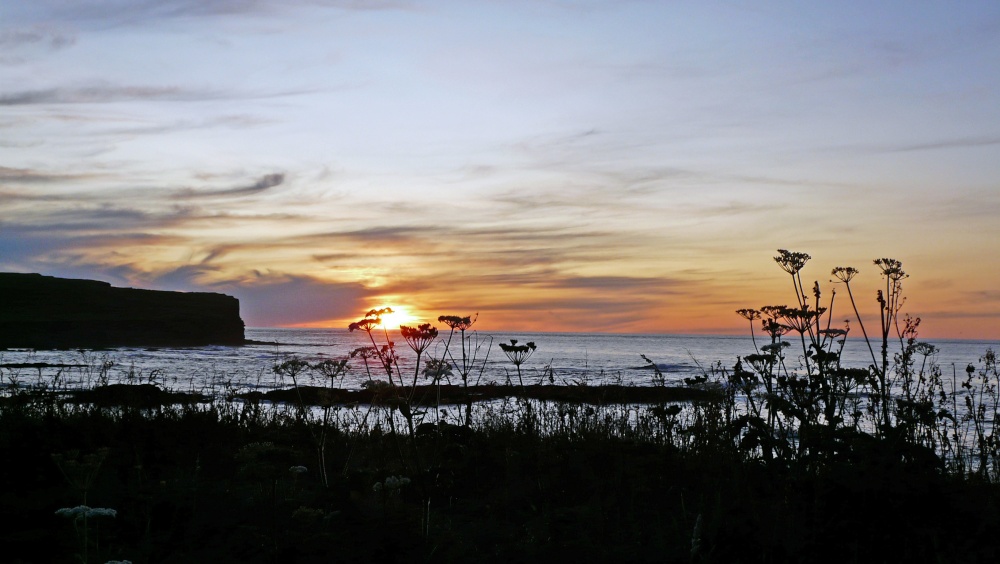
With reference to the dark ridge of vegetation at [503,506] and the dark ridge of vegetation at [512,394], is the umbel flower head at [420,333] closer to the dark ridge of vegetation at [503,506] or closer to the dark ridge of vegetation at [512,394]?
the dark ridge of vegetation at [512,394]

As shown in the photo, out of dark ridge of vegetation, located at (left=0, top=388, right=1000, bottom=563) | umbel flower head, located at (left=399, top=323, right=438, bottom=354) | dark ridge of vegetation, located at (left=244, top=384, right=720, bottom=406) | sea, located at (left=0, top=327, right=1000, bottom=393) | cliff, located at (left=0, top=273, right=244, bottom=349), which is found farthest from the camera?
cliff, located at (left=0, top=273, right=244, bottom=349)

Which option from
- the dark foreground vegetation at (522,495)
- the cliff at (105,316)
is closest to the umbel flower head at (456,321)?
the dark foreground vegetation at (522,495)

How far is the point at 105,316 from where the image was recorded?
89.8 metres

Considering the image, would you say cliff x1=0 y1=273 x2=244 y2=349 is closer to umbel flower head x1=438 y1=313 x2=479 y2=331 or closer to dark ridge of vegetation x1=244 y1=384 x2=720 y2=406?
dark ridge of vegetation x1=244 y1=384 x2=720 y2=406

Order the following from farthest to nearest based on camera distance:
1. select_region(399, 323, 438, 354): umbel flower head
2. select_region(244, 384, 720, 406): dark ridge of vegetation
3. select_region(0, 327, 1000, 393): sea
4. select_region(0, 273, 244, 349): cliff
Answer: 1. select_region(0, 273, 244, 349): cliff
2. select_region(0, 327, 1000, 393): sea
3. select_region(244, 384, 720, 406): dark ridge of vegetation
4. select_region(399, 323, 438, 354): umbel flower head

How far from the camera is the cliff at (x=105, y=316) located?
82.5m

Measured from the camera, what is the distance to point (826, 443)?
513 cm

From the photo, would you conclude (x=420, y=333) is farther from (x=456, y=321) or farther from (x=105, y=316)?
(x=105, y=316)

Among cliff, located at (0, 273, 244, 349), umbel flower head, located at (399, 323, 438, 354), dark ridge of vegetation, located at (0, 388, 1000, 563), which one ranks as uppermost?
cliff, located at (0, 273, 244, 349)

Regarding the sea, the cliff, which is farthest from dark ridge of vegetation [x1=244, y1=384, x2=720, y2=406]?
the cliff

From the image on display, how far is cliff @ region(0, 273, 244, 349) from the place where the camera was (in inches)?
3248

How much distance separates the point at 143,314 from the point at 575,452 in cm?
10107

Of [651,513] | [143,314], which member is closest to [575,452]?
[651,513]

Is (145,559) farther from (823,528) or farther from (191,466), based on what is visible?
(823,528)
